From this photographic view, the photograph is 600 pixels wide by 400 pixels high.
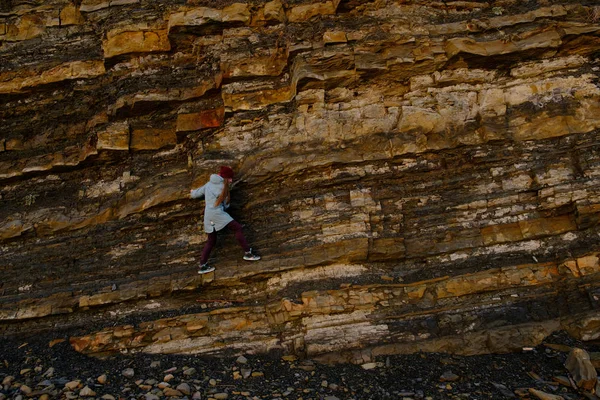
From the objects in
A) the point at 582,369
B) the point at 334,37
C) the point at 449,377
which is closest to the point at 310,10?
the point at 334,37

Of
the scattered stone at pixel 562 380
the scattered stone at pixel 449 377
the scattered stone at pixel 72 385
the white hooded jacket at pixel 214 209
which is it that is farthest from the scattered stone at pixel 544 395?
the scattered stone at pixel 72 385

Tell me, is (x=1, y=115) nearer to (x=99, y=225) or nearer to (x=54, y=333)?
(x=99, y=225)

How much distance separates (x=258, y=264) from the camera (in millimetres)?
7141

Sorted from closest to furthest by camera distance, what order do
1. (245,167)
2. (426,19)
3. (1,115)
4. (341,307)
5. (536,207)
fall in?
1. (341,307)
2. (536,207)
3. (245,167)
4. (426,19)
5. (1,115)

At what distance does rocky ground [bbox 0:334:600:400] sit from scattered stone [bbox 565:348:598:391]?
4.1 inches

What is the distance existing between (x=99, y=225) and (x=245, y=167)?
9.58 ft

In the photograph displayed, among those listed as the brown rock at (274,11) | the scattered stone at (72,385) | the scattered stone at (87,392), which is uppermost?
the brown rock at (274,11)

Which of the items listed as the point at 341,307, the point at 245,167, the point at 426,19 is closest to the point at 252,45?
the point at 245,167

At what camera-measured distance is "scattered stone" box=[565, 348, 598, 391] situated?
528cm

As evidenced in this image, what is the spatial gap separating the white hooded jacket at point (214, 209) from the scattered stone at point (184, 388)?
91.8 inches

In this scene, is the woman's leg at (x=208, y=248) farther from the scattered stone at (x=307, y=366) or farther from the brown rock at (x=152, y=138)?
the brown rock at (x=152, y=138)

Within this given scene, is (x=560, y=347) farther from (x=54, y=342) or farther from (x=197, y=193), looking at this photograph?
(x=54, y=342)

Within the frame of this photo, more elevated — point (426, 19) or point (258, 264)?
point (426, 19)

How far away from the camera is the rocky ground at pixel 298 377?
5.49 meters
